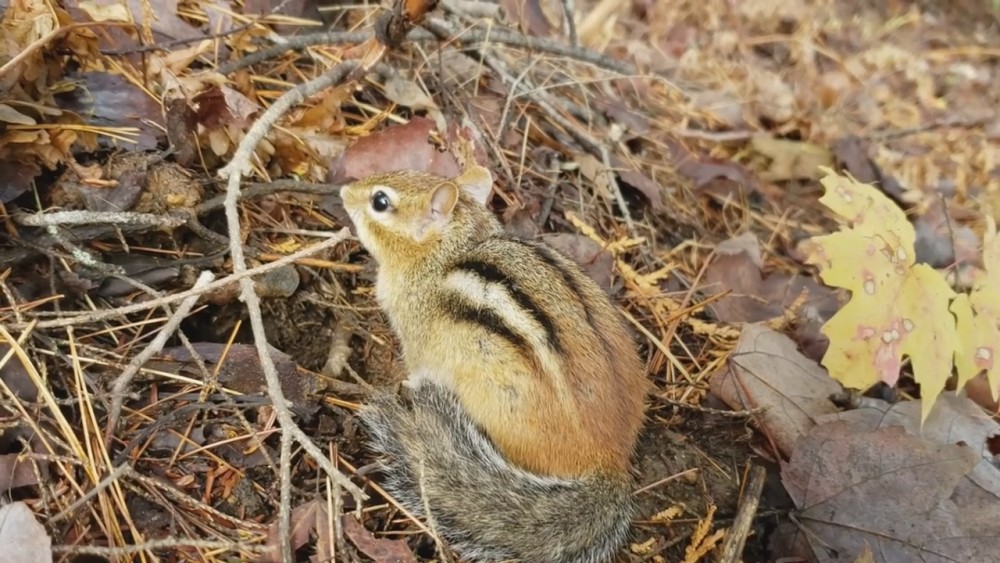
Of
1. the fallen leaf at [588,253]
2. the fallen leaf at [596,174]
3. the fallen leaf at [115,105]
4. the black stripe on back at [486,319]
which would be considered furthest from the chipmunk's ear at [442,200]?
the fallen leaf at [115,105]

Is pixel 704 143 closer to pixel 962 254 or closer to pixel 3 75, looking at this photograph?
pixel 962 254

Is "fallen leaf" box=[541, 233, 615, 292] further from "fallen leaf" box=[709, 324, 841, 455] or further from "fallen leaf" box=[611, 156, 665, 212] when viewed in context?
"fallen leaf" box=[709, 324, 841, 455]

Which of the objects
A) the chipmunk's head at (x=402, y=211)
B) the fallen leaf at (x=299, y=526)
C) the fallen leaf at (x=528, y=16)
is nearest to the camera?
the fallen leaf at (x=299, y=526)

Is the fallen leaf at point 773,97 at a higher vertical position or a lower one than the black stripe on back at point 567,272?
lower

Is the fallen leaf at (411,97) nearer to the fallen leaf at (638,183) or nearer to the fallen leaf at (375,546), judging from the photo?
the fallen leaf at (638,183)

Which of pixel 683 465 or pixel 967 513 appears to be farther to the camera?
pixel 683 465

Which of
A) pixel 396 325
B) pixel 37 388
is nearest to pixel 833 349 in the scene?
pixel 396 325

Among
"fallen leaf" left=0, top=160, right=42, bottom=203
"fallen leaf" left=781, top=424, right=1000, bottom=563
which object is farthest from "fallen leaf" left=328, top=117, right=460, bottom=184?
"fallen leaf" left=781, top=424, right=1000, bottom=563
